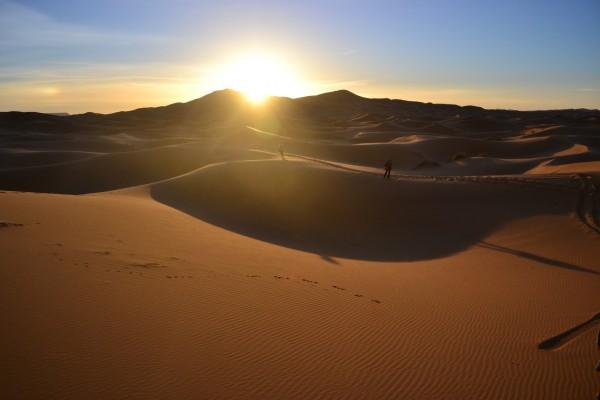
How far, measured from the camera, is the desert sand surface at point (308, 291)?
14.2 ft

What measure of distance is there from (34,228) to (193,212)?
7118 millimetres

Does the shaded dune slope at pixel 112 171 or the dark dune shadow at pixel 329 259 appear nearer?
the dark dune shadow at pixel 329 259

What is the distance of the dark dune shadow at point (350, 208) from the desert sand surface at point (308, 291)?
94 mm

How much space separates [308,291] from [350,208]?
9.80m

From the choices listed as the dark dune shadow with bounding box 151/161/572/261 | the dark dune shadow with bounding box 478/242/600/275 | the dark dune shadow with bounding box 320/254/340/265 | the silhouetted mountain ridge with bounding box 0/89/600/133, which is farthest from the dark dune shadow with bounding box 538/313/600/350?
the silhouetted mountain ridge with bounding box 0/89/600/133

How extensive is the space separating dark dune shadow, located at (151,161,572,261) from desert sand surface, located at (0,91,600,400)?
9 centimetres

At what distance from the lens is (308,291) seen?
7.05 m

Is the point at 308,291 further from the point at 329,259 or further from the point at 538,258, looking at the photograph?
the point at 538,258

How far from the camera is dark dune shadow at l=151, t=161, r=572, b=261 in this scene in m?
13.6

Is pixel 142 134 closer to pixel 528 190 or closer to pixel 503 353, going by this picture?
pixel 528 190

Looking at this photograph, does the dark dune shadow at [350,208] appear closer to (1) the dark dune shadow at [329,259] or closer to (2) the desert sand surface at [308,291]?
(2) the desert sand surface at [308,291]

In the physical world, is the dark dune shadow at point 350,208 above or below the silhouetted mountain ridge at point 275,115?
below

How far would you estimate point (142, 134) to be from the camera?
202 feet

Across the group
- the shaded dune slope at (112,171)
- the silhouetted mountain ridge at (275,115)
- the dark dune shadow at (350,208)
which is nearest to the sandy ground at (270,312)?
the dark dune shadow at (350,208)
